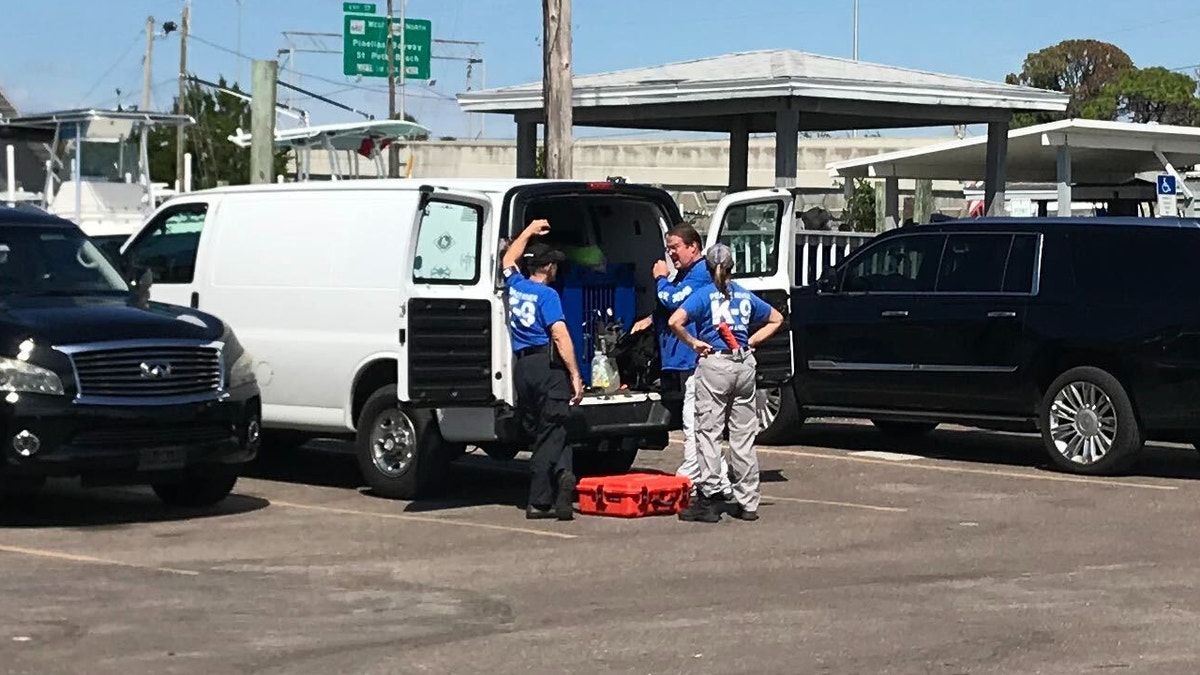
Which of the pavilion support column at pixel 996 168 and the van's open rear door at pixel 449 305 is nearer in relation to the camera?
the van's open rear door at pixel 449 305

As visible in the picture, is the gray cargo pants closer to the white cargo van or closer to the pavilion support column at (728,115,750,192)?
the white cargo van

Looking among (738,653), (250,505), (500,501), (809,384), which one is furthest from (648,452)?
(738,653)

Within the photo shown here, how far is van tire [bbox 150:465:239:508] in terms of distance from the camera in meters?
13.0

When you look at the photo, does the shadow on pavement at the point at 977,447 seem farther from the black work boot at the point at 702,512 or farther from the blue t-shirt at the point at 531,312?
the blue t-shirt at the point at 531,312

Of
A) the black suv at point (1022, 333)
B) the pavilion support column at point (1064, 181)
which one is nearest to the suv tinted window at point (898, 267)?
the black suv at point (1022, 333)

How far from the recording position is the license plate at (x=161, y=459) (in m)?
12.1

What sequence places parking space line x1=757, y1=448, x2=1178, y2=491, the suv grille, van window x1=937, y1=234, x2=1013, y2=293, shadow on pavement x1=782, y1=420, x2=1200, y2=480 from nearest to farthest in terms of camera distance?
the suv grille < parking space line x1=757, y1=448, x2=1178, y2=491 < van window x1=937, y1=234, x2=1013, y2=293 < shadow on pavement x1=782, y1=420, x2=1200, y2=480

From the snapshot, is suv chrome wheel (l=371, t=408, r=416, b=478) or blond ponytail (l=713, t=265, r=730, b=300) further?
suv chrome wheel (l=371, t=408, r=416, b=478)

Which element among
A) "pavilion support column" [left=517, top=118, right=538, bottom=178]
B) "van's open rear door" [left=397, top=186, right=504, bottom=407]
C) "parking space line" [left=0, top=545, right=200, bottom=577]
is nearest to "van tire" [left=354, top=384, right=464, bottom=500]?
"van's open rear door" [left=397, top=186, right=504, bottom=407]

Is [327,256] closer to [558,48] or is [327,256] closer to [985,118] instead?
[558,48]

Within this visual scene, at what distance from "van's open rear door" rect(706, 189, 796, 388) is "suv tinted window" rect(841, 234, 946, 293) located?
1.54 m

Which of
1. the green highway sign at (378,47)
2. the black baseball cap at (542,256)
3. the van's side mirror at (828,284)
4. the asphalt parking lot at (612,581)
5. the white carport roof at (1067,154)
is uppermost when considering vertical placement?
the green highway sign at (378,47)

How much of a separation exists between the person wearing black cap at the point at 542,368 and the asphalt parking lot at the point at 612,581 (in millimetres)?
302

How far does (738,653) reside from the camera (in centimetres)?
827
